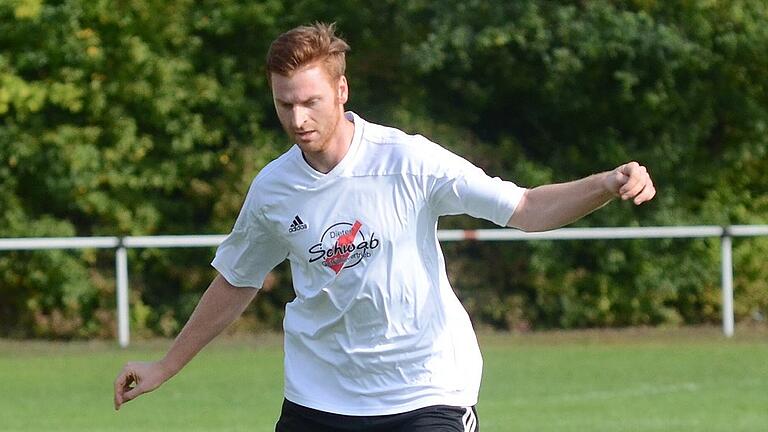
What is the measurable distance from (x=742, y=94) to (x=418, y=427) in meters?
14.0

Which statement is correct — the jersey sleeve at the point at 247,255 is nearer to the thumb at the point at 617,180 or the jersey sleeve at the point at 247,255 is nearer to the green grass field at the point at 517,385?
the thumb at the point at 617,180

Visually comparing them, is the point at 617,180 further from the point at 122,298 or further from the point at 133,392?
the point at 122,298

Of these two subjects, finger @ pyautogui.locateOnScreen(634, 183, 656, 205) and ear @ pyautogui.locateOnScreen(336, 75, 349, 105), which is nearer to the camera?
finger @ pyautogui.locateOnScreen(634, 183, 656, 205)

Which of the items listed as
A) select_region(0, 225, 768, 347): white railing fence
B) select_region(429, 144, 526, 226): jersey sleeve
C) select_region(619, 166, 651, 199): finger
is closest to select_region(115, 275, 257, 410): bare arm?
select_region(429, 144, 526, 226): jersey sleeve

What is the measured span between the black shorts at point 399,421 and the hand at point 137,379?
1.87ft

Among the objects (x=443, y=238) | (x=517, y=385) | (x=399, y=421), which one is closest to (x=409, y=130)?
(x=443, y=238)

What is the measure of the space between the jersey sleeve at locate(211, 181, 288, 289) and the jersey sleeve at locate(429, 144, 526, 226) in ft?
2.09

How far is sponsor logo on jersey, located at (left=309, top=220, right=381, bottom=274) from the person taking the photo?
464cm

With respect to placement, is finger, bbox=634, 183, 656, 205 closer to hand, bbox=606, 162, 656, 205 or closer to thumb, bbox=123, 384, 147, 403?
hand, bbox=606, 162, 656, 205

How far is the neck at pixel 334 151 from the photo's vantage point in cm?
472

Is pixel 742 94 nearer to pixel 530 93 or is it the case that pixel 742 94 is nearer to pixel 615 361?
pixel 530 93

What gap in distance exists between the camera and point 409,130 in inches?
712

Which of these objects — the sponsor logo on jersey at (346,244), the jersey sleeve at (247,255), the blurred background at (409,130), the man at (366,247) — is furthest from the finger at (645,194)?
the blurred background at (409,130)

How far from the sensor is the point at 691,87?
1788 centimetres
